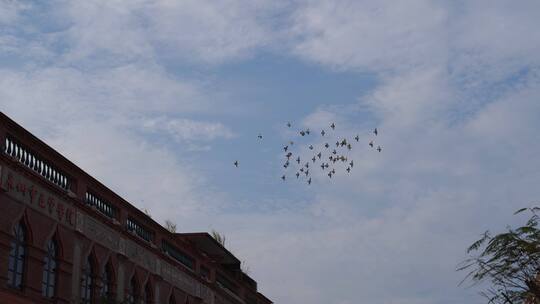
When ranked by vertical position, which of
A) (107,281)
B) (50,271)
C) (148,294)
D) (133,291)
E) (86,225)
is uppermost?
(86,225)

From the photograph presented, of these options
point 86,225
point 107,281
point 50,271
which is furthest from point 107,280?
point 50,271

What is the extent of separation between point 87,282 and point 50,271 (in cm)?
258

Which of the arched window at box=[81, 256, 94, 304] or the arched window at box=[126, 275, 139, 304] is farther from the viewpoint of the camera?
the arched window at box=[126, 275, 139, 304]

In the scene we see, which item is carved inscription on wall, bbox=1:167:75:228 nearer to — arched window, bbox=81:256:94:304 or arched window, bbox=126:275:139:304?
arched window, bbox=81:256:94:304

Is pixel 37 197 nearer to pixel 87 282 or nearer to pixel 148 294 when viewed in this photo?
pixel 87 282

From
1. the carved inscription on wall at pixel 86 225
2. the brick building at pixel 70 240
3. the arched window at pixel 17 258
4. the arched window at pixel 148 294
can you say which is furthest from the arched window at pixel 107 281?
the arched window at pixel 17 258

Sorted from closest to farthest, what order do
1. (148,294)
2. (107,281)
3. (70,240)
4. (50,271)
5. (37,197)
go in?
(37,197) < (50,271) < (70,240) < (107,281) < (148,294)

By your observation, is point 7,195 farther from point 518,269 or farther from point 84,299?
point 518,269

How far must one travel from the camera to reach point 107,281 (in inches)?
1131

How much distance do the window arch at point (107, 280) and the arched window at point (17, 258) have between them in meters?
5.12

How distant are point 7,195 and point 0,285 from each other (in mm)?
2341

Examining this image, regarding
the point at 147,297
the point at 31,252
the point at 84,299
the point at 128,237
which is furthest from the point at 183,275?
the point at 31,252

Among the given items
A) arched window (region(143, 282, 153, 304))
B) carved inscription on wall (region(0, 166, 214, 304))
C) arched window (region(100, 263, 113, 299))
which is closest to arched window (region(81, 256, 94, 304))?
arched window (region(100, 263, 113, 299))

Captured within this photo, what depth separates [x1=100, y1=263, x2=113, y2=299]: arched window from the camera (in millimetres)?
28297
